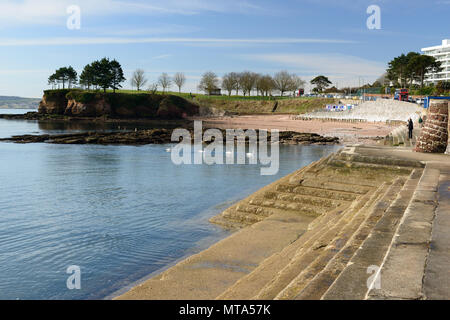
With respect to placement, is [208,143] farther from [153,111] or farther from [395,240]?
[153,111]

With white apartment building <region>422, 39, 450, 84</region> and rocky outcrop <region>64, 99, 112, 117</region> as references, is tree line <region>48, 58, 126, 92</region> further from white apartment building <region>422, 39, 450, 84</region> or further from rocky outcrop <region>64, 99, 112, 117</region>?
white apartment building <region>422, 39, 450, 84</region>

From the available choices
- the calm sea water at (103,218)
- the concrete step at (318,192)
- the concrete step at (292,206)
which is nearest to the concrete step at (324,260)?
the concrete step at (292,206)

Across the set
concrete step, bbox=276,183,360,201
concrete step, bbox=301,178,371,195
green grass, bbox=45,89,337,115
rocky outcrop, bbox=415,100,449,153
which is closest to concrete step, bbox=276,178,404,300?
concrete step, bbox=276,183,360,201

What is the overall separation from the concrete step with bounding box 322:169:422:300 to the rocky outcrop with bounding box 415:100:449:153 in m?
11.7

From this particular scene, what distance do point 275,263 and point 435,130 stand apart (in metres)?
14.7

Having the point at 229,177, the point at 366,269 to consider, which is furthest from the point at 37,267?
the point at 229,177

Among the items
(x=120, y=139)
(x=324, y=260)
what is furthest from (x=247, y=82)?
(x=324, y=260)

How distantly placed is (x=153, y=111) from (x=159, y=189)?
107 metres

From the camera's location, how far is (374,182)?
1666 centimetres

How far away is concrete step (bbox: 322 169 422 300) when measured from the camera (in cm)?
526

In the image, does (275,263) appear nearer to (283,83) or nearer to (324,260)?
(324,260)

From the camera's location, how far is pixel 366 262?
6.35m

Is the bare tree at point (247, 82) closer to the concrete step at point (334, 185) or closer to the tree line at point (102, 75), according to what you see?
the tree line at point (102, 75)
